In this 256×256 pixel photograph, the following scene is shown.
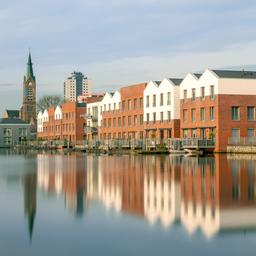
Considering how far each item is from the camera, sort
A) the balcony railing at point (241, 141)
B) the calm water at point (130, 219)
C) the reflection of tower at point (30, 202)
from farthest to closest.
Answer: the balcony railing at point (241, 141) → the reflection of tower at point (30, 202) → the calm water at point (130, 219)

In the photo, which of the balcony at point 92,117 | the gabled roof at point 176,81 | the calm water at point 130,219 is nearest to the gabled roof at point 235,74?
the gabled roof at point 176,81

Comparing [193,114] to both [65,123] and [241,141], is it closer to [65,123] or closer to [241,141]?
[241,141]

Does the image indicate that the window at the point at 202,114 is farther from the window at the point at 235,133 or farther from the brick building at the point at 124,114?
the brick building at the point at 124,114

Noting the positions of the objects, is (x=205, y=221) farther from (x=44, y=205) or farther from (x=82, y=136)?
(x=82, y=136)

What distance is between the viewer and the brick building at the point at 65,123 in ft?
365

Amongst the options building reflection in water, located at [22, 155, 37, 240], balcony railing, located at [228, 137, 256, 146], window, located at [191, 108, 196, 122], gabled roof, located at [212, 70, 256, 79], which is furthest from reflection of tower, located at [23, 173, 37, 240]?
window, located at [191, 108, 196, 122]

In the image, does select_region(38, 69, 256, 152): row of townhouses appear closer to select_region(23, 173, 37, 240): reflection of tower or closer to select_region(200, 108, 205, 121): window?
select_region(200, 108, 205, 121): window

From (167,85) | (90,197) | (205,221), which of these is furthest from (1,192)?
(167,85)

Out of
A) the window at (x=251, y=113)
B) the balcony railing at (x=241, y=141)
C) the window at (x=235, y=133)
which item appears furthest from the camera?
the window at (x=251, y=113)

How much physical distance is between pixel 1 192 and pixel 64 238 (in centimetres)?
974

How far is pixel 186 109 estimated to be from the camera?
72.1 meters

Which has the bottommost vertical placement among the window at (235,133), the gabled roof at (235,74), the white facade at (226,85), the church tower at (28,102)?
the window at (235,133)

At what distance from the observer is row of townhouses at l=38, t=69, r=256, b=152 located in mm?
64938

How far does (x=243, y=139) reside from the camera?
62.9 metres
